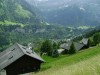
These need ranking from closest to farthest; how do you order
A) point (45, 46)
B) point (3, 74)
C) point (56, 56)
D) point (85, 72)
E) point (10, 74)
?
point (85, 72)
point (10, 74)
point (3, 74)
point (56, 56)
point (45, 46)

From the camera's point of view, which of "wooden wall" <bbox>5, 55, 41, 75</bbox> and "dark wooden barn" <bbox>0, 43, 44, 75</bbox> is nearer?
"dark wooden barn" <bbox>0, 43, 44, 75</bbox>

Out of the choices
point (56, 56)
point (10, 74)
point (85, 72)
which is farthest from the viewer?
point (56, 56)

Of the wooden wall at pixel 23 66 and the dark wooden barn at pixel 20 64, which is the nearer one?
the dark wooden barn at pixel 20 64

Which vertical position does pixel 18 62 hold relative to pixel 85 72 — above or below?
below

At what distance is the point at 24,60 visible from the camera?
59500 mm

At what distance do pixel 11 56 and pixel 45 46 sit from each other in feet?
218

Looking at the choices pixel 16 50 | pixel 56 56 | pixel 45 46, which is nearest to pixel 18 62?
pixel 16 50

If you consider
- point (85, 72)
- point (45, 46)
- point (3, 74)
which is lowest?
point (45, 46)

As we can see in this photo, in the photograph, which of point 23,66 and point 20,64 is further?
point 23,66

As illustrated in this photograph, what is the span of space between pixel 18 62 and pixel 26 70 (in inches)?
87.0

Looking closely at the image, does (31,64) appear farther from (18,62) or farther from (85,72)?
(85,72)

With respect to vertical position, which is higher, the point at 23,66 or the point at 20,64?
the point at 20,64

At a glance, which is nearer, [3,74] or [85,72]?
[85,72]

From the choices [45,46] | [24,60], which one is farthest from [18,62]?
[45,46]
